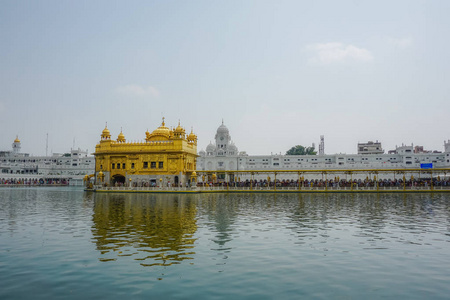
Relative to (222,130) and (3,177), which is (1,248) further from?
(222,130)

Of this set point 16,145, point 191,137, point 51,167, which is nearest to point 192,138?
point 191,137

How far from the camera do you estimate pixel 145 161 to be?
55000mm

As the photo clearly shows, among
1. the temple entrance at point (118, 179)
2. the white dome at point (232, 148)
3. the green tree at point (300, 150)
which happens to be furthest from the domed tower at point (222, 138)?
the temple entrance at point (118, 179)

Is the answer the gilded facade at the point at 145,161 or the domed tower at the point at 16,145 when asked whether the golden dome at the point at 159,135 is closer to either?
the gilded facade at the point at 145,161

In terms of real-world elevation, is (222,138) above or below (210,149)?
above

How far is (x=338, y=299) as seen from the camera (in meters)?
7.32

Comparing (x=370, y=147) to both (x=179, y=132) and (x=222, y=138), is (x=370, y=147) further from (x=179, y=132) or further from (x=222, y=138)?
(x=179, y=132)

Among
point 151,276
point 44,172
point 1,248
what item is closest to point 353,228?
point 151,276

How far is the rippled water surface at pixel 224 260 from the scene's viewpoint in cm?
785

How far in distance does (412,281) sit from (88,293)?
7.15m

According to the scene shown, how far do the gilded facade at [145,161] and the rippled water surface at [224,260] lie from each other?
36.1 metres

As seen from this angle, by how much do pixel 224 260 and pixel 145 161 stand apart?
4625 cm

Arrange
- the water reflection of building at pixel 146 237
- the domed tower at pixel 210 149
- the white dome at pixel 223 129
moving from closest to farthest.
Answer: the water reflection of building at pixel 146 237 < the white dome at pixel 223 129 < the domed tower at pixel 210 149

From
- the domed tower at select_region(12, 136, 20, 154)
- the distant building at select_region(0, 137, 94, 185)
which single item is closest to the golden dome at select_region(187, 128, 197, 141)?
the distant building at select_region(0, 137, 94, 185)
